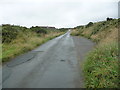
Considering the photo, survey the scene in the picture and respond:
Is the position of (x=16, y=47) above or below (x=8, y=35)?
Answer: below

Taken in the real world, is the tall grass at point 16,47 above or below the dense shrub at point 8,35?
below

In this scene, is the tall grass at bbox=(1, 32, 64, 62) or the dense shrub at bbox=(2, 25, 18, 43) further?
the dense shrub at bbox=(2, 25, 18, 43)

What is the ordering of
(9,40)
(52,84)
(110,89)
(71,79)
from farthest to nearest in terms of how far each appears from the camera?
(9,40) → (71,79) → (52,84) → (110,89)

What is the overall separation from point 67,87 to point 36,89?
1.05 meters

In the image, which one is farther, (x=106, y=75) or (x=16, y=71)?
(x=16, y=71)

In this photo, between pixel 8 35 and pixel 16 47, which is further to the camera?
pixel 8 35

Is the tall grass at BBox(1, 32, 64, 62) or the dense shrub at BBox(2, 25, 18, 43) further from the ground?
the dense shrub at BBox(2, 25, 18, 43)

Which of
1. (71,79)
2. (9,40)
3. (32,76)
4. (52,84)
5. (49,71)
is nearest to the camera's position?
(52,84)

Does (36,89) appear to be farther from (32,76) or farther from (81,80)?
(81,80)

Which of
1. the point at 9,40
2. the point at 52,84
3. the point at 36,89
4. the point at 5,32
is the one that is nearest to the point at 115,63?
the point at 52,84

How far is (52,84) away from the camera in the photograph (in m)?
4.83

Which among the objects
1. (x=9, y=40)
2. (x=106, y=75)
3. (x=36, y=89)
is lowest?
(x=36, y=89)

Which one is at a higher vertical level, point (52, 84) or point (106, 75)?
point (106, 75)

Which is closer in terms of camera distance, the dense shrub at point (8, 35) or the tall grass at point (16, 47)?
the tall grass at point (16, 47)
